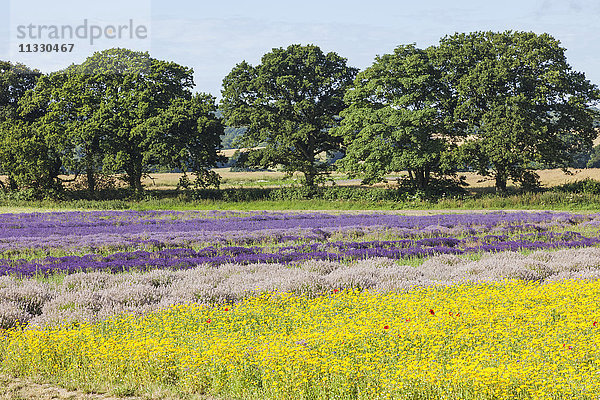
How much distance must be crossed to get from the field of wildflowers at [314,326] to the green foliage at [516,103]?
29.3 m

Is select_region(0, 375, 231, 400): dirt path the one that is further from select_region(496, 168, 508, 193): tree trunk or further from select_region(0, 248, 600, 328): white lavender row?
select_region(496, 168, 508, 193): tree trunk

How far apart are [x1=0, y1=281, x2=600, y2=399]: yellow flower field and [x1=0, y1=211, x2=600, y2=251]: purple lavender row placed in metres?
12.3

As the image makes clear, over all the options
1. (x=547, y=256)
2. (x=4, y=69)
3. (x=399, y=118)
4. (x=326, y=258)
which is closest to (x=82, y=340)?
(x=326, y=258)

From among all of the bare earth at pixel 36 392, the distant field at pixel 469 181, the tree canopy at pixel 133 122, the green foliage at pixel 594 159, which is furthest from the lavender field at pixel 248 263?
the green foliage at pixel 594 159

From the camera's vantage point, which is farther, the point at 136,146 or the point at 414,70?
the point at 136,146

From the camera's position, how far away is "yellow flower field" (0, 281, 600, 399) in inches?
246

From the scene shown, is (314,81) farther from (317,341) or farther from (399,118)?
(317,341)

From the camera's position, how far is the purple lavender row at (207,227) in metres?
21.9

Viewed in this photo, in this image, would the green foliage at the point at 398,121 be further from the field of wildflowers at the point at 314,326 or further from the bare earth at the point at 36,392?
the bare earth at the point at 36,392

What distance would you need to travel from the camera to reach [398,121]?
44938 mm

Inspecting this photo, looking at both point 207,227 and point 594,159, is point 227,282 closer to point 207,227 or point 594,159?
point 207,227

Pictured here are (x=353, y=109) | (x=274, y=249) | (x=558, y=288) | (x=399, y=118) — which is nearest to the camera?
(x=558, y=288)

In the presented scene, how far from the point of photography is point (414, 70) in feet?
155

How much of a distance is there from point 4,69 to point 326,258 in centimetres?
5747
